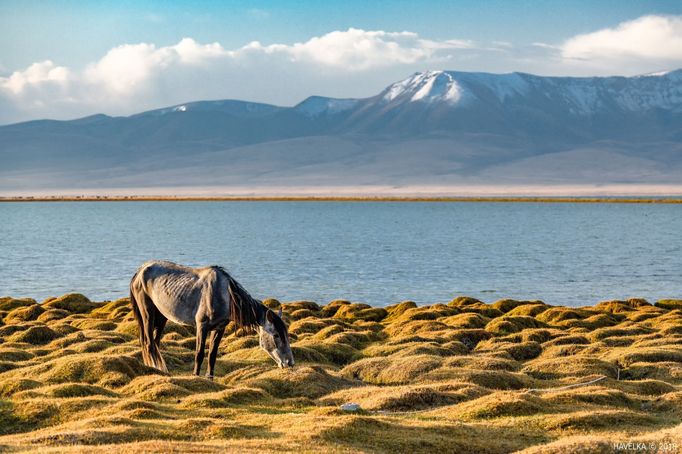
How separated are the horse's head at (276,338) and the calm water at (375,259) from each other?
38077 millimetres

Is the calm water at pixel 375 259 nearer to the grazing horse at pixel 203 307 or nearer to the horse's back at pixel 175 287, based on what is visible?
the grazing horse at pixel 203 307

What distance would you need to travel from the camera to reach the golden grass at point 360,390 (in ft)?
57.1

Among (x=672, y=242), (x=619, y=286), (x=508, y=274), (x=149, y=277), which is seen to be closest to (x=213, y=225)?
(x=672, y=242)

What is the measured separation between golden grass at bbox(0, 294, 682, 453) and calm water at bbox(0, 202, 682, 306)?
94.2 feet

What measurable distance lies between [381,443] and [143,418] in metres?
5.28

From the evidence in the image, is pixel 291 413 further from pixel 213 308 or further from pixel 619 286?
pixel 619 286

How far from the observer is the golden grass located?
17391 millimetres

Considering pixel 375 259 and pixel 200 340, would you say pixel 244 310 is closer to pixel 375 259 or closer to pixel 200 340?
pixel 200 340

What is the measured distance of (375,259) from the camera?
100312 mm

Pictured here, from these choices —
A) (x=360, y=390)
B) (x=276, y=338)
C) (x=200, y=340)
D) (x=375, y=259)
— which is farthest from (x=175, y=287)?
(x=375, y=259)

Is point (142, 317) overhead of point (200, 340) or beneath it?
overhead

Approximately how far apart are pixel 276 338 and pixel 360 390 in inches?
98.3

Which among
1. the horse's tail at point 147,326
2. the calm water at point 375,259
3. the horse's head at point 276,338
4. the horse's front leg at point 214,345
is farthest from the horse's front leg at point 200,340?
the calm water at point 375,259

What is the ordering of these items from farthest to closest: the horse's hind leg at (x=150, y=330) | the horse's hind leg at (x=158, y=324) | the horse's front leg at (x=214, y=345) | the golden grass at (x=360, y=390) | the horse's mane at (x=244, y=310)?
the horse's hind leg at (x=158, y=324) → the horse's hind leg at (x=150, y=330) → the horse's front leg at (x=214, y=345) → the horse's mane at (x=244, y=310) → the golden grass at (x=360, y=390)
